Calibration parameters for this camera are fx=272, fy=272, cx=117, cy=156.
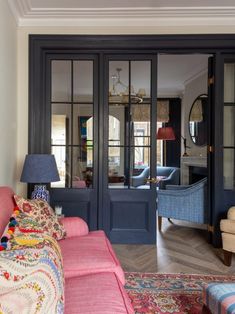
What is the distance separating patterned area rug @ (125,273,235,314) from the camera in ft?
6.75

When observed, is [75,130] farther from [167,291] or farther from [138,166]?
[167,291]

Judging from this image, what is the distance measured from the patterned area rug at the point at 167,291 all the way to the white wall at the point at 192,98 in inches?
128

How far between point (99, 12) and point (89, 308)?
10.0 feet

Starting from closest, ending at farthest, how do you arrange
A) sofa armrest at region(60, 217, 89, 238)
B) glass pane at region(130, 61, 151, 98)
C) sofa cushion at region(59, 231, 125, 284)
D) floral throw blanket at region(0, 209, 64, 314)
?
floral throw blanket at region(0, 209, 64, 314)
sofa cushion at region(59, 231, 125, 284)
sofa armrest at region(60, 217, 89, 238)
glass pane at region(130, 61, 151, 98)

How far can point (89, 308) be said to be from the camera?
1261 millimetres

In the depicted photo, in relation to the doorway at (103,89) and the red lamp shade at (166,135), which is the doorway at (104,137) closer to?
the doorway at (103,89)

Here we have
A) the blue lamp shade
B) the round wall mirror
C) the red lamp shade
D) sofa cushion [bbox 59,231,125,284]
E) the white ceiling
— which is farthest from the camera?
the red lamp shade

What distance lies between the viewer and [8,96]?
2.88 m

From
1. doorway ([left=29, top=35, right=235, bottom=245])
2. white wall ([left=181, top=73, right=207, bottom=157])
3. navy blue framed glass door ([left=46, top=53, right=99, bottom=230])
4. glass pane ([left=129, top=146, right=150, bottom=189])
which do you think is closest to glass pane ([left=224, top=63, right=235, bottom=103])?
doorway ([left=29, top=35, right=235, bottom=245])

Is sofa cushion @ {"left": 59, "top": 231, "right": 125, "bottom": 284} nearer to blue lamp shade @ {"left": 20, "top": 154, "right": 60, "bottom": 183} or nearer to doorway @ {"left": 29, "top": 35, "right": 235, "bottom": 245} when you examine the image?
blue lamp shade @ {"left": 20, "top": 154, "right": 60, "bottom": 183}

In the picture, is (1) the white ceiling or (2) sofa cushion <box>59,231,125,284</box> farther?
(1) the white ceiling

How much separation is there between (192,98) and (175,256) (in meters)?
3.78

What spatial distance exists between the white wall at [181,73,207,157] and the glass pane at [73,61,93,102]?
2731mm

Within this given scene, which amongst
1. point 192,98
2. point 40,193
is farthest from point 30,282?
point 192,98
